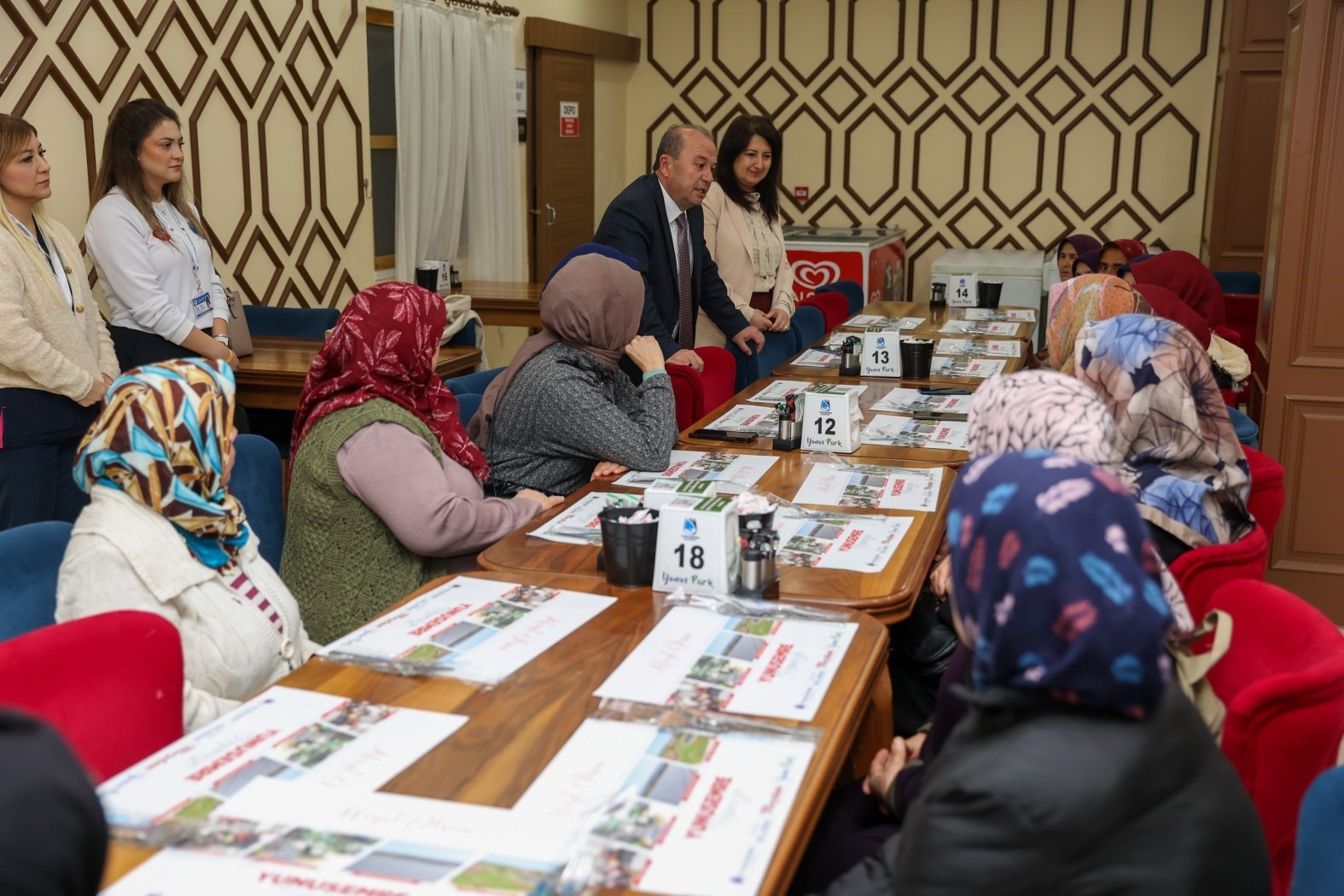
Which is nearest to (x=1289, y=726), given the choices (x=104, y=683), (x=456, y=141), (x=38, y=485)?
(x=104, y=683)

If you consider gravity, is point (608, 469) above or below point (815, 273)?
below

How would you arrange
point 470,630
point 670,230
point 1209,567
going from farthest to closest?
point 670,230
point 1209,567
point 470,630

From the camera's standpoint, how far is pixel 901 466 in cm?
289

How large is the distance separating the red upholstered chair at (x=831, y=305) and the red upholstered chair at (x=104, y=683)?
439cm

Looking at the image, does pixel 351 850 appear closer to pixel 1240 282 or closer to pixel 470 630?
pixel 470 630

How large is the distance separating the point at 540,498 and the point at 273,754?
4.13 ft

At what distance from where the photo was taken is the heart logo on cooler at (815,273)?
7.70 meters

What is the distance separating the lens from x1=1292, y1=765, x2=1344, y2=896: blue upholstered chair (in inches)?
49.5

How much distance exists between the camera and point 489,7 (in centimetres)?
687

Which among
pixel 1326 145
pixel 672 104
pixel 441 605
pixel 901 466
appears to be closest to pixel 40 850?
pixel 441 605

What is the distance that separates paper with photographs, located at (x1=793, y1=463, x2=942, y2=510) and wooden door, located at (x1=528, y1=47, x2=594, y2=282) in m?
5.14

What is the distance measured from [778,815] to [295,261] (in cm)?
472

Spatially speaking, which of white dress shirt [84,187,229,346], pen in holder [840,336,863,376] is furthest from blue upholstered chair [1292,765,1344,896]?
white dress shirt [84,187,229,346]

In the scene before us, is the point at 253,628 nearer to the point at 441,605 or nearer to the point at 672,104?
the point at 441,605
